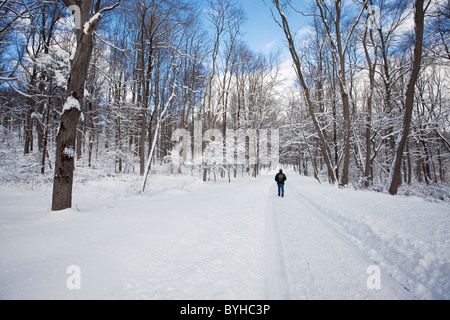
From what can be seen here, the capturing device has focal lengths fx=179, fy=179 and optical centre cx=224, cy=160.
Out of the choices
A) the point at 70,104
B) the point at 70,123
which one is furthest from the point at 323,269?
the point at 70,104

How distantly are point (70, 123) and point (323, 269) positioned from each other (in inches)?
257

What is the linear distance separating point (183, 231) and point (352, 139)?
17.4 meters

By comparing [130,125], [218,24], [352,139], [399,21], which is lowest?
[352,139]

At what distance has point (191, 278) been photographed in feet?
8.50

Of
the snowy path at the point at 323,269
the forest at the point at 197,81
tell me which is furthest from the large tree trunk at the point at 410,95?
the snowy path at the point at 323,269

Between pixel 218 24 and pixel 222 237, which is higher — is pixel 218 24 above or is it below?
above

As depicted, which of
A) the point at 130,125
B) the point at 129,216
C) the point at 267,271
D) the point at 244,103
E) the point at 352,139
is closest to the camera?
the point at 267,271

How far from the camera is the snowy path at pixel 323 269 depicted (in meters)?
2.54

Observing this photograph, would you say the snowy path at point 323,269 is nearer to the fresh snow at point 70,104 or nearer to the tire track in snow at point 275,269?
the tire track in snow at point 275,269

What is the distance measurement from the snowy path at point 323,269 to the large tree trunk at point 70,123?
5.31 meters

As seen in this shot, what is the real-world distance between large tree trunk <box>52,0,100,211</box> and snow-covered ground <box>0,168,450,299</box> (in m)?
0.62

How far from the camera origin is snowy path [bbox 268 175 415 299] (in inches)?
99.9

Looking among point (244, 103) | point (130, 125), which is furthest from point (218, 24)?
point (130, 125)
